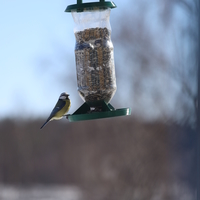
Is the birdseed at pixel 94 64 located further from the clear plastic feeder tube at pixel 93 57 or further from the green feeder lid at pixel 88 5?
the green feeder lid at pixel 88 5

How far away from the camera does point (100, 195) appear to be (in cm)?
583

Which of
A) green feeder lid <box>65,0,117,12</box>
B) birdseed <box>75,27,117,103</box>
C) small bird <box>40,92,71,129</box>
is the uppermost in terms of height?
green feeder lid <box>65,0,117,12</box>

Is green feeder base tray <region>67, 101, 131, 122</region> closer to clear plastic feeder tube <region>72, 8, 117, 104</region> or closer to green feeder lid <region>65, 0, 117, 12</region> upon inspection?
clear plastic feeder tube <region>72, 8, 117, 104</region>

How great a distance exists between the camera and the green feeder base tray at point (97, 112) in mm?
1824

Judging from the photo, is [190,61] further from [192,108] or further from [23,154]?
[23,154]

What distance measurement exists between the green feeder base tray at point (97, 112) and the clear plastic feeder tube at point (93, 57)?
38mm

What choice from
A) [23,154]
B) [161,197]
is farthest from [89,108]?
[23,154]

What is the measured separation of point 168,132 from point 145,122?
344mm

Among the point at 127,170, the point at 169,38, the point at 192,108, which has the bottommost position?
the point at 127,170

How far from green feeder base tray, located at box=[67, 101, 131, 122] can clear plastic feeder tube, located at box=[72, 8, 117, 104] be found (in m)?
0.04

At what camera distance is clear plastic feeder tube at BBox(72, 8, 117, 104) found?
2.07 m

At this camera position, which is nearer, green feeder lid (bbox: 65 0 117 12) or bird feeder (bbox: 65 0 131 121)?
green feeder lid (bbox: 65 0 117 12)

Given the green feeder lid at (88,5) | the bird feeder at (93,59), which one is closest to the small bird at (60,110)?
the bird feeder at (93,59)

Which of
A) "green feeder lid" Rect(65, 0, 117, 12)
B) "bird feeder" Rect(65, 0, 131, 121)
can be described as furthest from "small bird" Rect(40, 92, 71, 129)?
"green feeder lid" Rect(65, 0, 117, 12)
